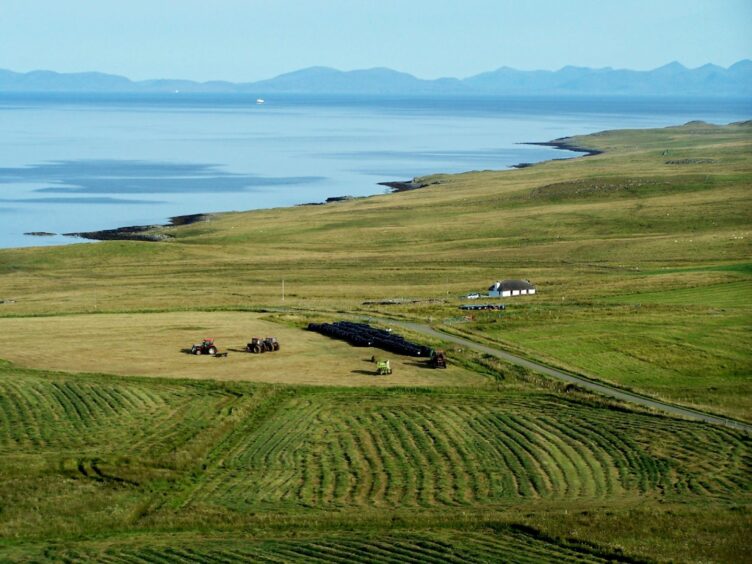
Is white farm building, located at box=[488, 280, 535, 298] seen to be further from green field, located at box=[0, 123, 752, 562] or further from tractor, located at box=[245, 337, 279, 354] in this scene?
tractor, located at box=[245, 337, 279, 354]

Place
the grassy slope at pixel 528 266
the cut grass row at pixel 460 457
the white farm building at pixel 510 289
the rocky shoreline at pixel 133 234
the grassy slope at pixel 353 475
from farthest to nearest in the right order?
the rocky shoreline at pixel 133 234 < the white farm building at pixel 510 289 < the grassy slope at pixel 528 266 < the cut grass row at pixel 460 457 < the grassy slope at pixel 353 475

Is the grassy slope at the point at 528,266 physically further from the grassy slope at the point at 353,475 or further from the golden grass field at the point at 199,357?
the grassy slope at the point at 353,475

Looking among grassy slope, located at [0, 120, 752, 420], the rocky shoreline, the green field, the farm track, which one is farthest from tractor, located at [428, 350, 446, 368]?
the rocky shoreline

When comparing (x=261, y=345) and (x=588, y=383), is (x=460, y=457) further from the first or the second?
(x=261, y=345)

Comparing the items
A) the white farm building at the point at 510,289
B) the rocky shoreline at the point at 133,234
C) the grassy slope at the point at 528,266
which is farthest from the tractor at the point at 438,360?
the rocky shoreline at the point at 133,234

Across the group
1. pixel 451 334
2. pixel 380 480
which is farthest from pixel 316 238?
pixel 380 480

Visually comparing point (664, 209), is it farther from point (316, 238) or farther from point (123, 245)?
point (123, 245)

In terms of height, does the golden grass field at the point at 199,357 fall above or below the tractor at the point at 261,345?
below
